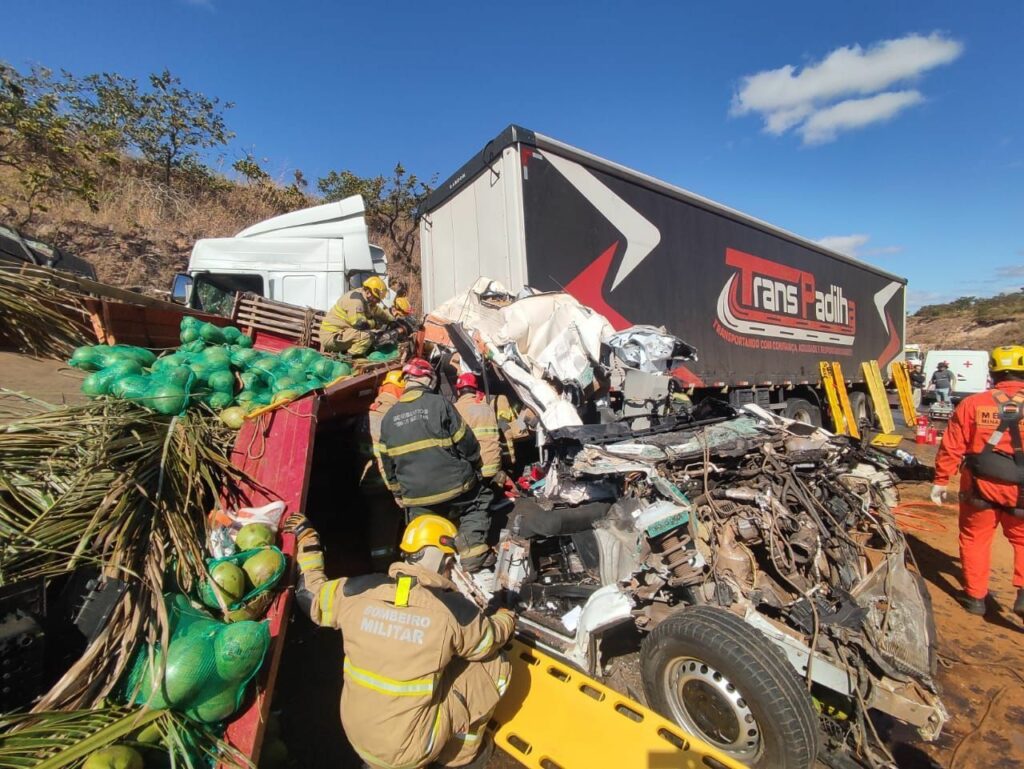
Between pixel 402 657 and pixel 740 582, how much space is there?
1768 mm

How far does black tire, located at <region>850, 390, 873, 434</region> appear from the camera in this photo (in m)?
10.7

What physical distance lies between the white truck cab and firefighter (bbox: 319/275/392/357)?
173cm

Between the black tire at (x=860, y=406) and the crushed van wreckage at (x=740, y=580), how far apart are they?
29.1ft

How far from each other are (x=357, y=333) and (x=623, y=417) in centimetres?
264

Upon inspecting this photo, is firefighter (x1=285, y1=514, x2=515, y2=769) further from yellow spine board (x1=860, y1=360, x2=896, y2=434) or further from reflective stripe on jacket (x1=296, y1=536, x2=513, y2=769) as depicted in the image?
yellow spine board (x1=860, y1=360, x2=896, y2=434)

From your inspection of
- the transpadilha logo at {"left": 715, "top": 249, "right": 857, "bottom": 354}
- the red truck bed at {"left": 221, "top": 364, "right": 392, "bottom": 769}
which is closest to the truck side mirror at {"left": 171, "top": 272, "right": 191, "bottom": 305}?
the red truck bed at {"left": 221, "top": 364, "right": 392, "bottom": 769}

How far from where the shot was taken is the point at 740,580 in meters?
2.56

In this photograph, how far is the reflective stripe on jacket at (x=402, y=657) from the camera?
6.10ft

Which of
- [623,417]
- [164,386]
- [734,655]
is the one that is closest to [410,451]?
[164,386]

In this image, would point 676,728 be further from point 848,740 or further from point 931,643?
point 931,643

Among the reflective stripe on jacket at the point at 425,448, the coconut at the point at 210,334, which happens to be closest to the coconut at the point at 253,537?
the reflective stripe on jacket at the point at 425,448

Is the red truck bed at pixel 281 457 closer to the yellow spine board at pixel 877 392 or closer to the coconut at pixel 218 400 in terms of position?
the coconut at pixel 218 400

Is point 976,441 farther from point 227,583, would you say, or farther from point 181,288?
point 181,288

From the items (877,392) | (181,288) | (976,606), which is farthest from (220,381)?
(877,392)
